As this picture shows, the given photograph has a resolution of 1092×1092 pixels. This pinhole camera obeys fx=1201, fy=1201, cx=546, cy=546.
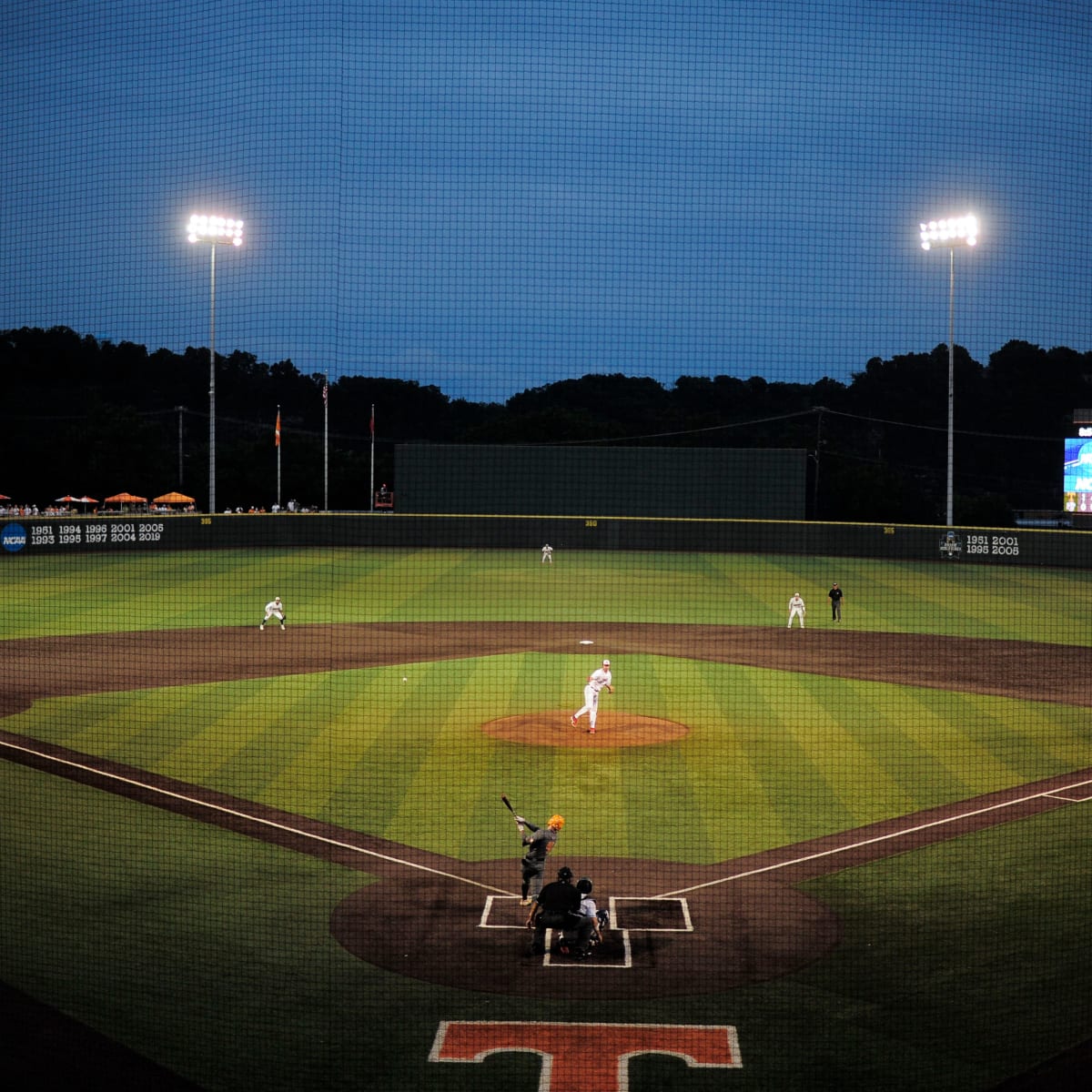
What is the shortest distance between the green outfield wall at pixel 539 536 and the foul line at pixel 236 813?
25545 mm

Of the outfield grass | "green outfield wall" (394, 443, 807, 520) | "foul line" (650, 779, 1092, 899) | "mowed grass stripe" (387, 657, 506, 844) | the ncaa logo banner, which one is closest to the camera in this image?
"foul line" (650, 779, 1092, 899)

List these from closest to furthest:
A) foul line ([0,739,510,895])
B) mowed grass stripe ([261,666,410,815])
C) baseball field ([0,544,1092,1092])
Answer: baseball field ([0,544,1092,1092]) < foul line ([0,739,510,895]) < mowed grass stripe ([261,666,410,815])

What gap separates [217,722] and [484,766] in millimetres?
4566

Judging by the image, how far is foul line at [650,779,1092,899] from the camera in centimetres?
1079

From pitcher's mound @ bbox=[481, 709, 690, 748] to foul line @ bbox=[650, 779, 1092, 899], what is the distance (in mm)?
4236

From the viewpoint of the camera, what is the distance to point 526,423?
50000 millimetres

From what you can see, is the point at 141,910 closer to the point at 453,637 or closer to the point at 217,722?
the point at 217,722

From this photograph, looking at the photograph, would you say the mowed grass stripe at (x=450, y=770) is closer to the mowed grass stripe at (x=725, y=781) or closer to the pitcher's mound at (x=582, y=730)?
the pitcher's mound at (x=582, y=730)

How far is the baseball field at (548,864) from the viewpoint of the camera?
26.1ft

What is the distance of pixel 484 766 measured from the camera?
14.6 meters

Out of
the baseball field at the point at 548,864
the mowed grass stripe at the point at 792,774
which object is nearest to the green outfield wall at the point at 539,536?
the baseball field at the point at 548,864

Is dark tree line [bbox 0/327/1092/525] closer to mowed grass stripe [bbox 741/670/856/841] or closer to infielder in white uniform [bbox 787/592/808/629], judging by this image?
infielder in white uniform [bbox 787/592/808/629]

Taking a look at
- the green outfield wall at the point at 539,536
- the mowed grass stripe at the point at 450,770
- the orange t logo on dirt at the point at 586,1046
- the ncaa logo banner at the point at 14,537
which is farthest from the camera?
the green outfield wall at the point at 539,536

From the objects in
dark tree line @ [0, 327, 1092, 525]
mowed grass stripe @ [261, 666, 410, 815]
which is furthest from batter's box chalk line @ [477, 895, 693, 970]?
dark tree line @ [0, 327, 1092, 525]
